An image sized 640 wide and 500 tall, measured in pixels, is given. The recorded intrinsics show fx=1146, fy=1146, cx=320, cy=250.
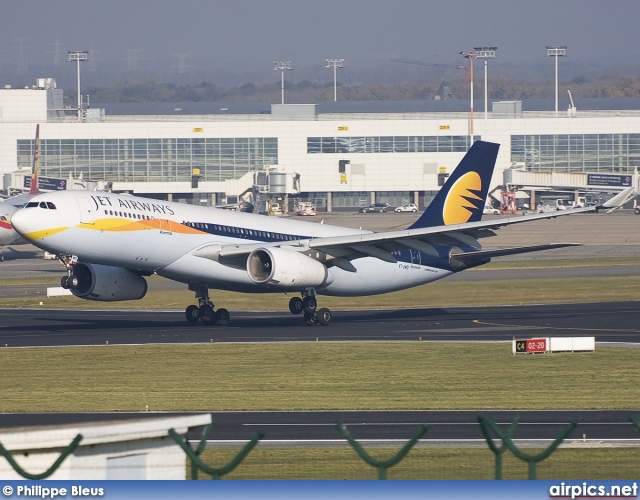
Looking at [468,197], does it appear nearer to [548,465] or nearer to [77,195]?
[77,195]

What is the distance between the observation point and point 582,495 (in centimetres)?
1207

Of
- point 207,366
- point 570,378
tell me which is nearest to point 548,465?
point 570,378

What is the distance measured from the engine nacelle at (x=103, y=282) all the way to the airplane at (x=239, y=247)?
0.13ft

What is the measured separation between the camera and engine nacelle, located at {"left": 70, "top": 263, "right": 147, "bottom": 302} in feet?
153

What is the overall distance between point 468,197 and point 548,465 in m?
34.8

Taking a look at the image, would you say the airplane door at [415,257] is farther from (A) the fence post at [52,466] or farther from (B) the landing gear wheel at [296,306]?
(A) the fence post at [52,466]

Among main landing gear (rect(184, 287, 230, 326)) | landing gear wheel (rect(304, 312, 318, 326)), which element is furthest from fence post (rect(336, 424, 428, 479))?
main landing gear (rect(184, 287, 230, 326))

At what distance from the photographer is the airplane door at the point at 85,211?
138 feet

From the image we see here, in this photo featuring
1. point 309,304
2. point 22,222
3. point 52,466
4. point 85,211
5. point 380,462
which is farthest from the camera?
point 309,304

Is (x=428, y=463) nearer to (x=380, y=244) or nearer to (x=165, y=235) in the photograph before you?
(x=165, y=235)

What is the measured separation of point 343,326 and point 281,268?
587 centimetres

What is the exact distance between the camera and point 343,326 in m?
49.6

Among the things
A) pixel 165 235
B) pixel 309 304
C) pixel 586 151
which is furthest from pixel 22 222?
pixel 586 151

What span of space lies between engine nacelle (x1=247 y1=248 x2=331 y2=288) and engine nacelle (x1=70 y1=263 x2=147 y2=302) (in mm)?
5394
